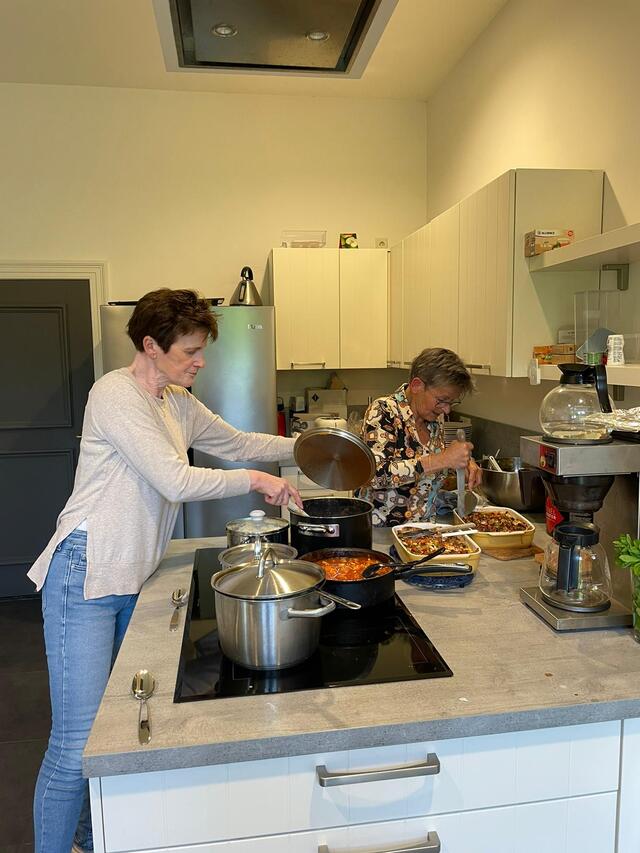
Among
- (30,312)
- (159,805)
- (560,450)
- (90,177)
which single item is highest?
(90,177)

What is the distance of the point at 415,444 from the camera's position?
7.51ft

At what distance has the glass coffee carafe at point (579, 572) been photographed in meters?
1.39

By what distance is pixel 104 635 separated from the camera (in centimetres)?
165

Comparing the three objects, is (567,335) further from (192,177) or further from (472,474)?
(192,177)

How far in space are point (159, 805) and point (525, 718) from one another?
585 mm

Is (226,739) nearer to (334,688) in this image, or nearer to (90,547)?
(334,688)

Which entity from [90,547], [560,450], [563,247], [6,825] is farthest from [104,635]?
[563,247]

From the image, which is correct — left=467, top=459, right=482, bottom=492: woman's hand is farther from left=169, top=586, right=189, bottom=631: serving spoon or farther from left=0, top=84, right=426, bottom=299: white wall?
left=0, top=84, right=426, bottom=299: white wall

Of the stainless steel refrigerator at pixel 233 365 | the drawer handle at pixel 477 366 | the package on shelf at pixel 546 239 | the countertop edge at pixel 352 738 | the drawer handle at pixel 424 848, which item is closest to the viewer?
the countertop edge at pixel 352 738

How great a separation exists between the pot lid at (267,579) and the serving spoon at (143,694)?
189mm

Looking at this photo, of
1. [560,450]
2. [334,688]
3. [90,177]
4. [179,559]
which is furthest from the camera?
[90,177]

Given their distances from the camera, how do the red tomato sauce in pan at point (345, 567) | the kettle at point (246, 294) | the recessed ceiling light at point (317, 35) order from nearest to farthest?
1. the red tomato sauce in pan at point (345, 567)
2. the recessed ceiling light at point (317, 35)
3. the kettle at point (246, 294)

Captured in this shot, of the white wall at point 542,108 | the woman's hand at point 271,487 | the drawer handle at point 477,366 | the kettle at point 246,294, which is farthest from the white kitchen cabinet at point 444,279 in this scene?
the woman's hand at point 271,487

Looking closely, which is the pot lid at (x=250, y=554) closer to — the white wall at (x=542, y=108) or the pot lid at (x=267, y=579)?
the pot lid at (x=267, y=579)
